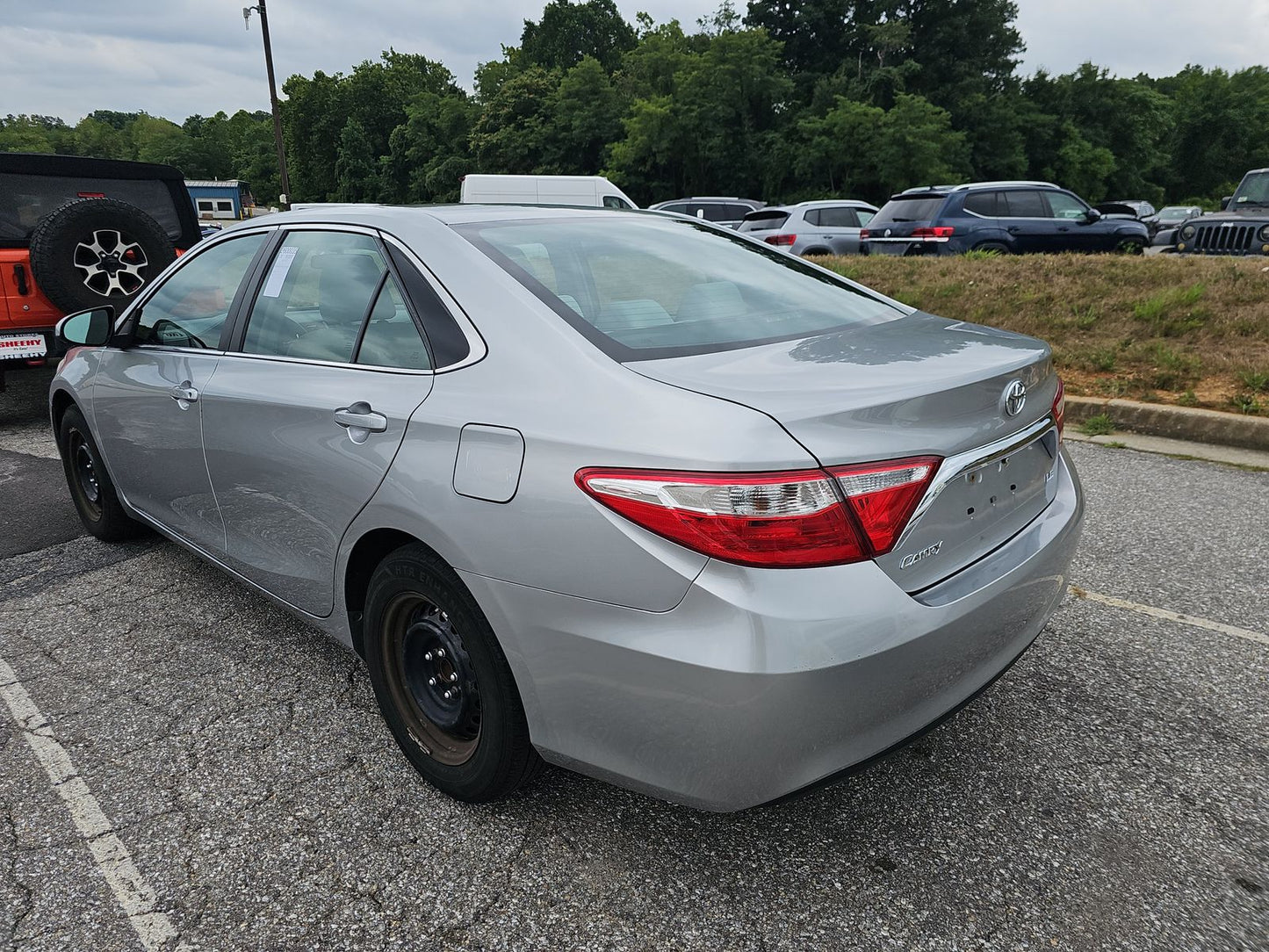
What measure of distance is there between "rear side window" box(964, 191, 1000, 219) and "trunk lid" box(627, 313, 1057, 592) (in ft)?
39.0

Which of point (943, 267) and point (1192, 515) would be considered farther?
point (943, 267)

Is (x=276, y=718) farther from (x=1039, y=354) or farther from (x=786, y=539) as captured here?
(x=1039, y=354)

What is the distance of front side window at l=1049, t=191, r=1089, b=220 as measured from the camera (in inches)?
524

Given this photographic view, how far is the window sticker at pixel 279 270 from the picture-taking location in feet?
9.68

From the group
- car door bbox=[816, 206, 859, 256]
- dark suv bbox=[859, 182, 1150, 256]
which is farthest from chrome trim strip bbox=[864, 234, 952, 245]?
car door bbox=[816, 206, 859, 256]

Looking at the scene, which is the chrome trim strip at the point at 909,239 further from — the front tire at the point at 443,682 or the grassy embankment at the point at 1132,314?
the front tire at the point at 443,682

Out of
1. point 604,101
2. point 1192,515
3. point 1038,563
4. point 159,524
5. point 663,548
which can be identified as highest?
point 604,101

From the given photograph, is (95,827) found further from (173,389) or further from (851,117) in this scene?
(851,117)

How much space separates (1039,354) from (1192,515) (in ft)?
9.39

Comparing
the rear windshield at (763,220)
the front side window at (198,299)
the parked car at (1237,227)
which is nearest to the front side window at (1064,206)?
the parked car at (1237,227)

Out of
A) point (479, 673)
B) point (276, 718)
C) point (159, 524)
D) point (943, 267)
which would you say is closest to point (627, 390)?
point (479, 673)

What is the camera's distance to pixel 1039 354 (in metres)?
2.38

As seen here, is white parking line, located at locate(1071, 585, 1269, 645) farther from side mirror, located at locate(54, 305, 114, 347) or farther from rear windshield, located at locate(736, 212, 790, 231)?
rear windshield, located at locate(736, 212, 790, 231)

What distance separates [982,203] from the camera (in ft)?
43.0
